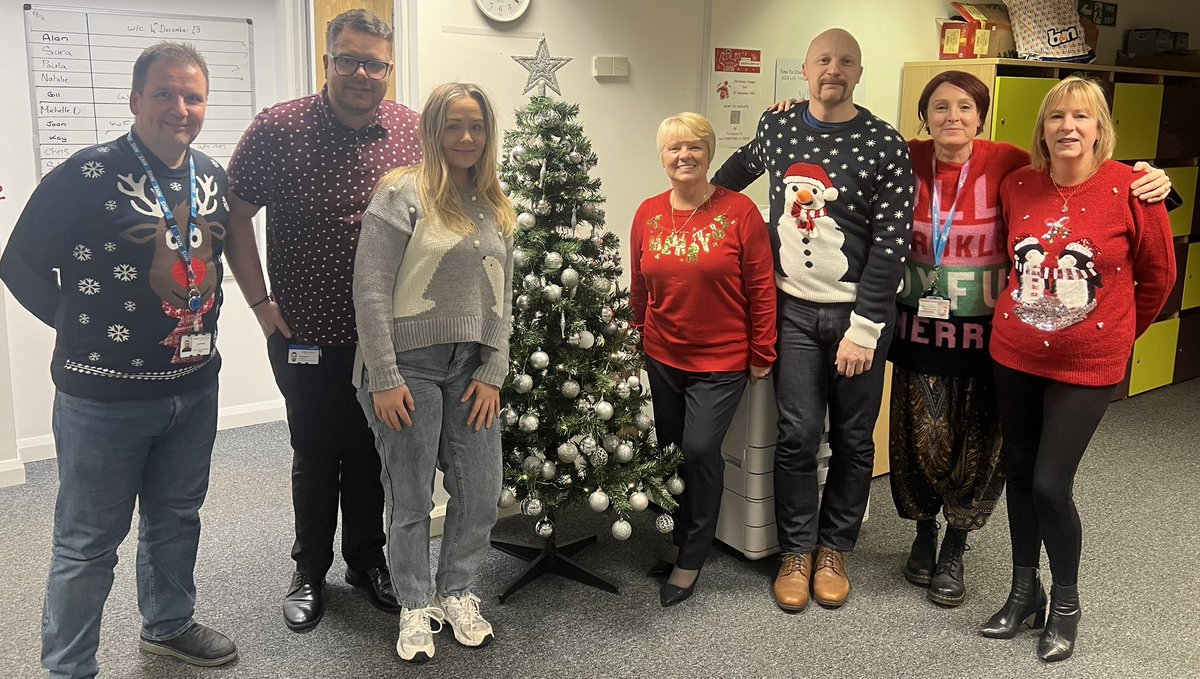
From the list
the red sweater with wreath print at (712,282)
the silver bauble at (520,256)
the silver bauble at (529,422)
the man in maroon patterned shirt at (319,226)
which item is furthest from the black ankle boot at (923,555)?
the man in maroon patterned shirt at (319,226)

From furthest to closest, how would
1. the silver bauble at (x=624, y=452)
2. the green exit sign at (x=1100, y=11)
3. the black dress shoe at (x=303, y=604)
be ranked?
the green exit sign at (x=1100, y=11) < the silver bauble at (x=624, y=452) < the black dress shoe at (x=303, y=604)

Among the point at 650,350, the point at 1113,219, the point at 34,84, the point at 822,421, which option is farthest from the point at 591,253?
the point at 34,84

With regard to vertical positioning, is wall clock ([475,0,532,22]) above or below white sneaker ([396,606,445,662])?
above

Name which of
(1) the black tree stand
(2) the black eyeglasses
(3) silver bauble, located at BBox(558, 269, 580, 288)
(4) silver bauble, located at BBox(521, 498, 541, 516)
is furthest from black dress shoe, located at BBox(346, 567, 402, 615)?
(2) the black eyeglasses

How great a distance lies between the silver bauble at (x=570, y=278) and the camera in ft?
8.55

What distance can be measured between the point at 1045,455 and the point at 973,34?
2.39m

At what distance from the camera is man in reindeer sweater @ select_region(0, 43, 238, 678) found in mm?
1976

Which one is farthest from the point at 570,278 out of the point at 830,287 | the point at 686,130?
the point at 830,287

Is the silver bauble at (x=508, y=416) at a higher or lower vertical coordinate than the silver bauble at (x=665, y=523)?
higher

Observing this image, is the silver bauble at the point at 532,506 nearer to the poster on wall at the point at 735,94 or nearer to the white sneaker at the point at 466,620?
the white sneaker at the point at 466,620

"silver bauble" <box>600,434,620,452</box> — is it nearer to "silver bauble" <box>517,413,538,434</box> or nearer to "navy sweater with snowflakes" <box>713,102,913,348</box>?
"silver bauble" <box>517,413,538,434</box>

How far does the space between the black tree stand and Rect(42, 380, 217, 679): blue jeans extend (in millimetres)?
989

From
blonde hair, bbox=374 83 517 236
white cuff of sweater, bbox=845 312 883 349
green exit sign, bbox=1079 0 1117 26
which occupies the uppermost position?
green exit sign, bbox=1079 0 1117 26

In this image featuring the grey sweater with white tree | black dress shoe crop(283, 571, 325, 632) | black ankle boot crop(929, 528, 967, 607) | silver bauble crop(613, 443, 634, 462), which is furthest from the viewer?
black ankle boot crop(929, 528, 967, 607)
